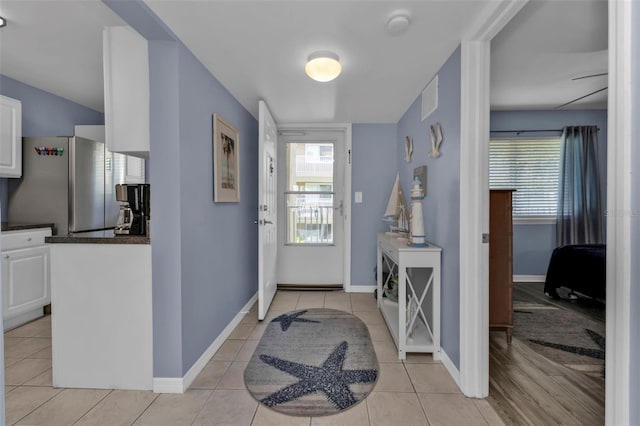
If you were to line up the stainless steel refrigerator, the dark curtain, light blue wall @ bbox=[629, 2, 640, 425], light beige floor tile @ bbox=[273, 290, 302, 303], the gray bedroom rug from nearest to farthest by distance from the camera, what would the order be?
light blue wall @ bbox=[629, 2, 640, 425] → the gray bedroom rug → the stainless steel refrigerator → light beige floor tile @ bbox=[273, 290, 302, 303] → the dark curtain

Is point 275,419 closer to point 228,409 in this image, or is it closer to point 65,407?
point 228,409

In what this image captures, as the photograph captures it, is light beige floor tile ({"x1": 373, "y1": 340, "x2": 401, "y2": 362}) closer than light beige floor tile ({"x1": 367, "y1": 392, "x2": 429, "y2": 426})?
No

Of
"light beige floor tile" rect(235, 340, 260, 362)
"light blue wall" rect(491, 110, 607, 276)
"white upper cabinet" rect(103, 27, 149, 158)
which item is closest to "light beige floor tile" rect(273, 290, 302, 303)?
"light beige floor tile" rect(235, 340, 260, 362)

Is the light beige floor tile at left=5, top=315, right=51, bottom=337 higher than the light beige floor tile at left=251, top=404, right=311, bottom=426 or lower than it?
higher

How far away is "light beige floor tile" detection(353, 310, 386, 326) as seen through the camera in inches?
110

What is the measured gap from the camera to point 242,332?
2580 millimetres

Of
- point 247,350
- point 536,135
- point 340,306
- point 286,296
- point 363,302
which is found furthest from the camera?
point 536,135

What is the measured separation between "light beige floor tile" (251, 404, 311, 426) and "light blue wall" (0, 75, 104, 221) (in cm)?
311

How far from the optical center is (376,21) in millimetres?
1635

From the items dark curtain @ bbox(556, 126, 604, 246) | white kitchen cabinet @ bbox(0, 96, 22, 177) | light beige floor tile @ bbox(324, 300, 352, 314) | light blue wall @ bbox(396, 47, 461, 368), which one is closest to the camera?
light blue wall @ bbox(396, 47, 461, 368)

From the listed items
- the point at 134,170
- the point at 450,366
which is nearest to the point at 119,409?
the point at 450,366

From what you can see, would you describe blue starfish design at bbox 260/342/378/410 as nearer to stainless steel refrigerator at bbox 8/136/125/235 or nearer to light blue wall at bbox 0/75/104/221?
stainless steel refrigerator at bbox 8/136/125/235

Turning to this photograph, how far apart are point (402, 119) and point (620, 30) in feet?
8.29

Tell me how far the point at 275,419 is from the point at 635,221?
1664mm
